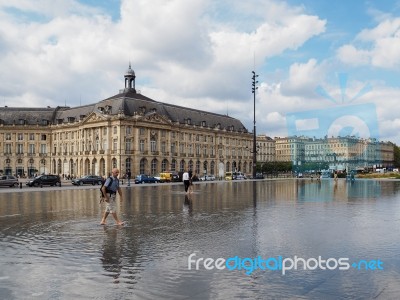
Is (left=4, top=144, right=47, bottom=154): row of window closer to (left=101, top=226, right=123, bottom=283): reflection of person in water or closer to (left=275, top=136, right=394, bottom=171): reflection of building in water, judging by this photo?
(left=275, top=136, right=394, bottom=171): reflection of building in water

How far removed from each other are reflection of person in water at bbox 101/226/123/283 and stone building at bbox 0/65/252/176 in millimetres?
78073

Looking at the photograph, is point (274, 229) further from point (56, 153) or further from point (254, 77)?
point (56, 153)

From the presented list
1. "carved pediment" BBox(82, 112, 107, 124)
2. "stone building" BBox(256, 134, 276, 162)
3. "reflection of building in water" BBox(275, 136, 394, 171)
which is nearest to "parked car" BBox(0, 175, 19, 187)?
"carved pediment" BBox(82, 112, 107, 124)

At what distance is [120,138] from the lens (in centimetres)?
8912

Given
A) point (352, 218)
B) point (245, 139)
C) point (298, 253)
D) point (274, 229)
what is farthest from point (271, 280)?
point (245, 139)

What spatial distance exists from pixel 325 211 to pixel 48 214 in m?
10.7

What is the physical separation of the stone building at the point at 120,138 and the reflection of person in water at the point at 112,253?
7807 centimetres

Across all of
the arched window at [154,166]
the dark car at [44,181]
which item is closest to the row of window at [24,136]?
the arched window at [154,166]

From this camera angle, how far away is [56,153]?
10819cm

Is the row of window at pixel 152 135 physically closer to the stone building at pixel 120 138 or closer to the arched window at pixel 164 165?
the stone building at pixel 120 138

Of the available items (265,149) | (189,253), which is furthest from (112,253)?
(265,149)

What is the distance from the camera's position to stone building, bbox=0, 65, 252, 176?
299 ft

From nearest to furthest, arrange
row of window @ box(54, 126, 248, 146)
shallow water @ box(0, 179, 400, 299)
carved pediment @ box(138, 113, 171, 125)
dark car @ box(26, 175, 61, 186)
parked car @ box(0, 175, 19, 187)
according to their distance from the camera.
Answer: shallow water @ box(0, 179, 400, 299), parked car @ box(0, 175, 19, 187), dark car @ box(26, 175, 61, 186), row of window @ box(54, 126, 248, 146), carved pediment @ box(138, 113, 171, 125)

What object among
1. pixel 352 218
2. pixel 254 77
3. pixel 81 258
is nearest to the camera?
pixel 81 258
